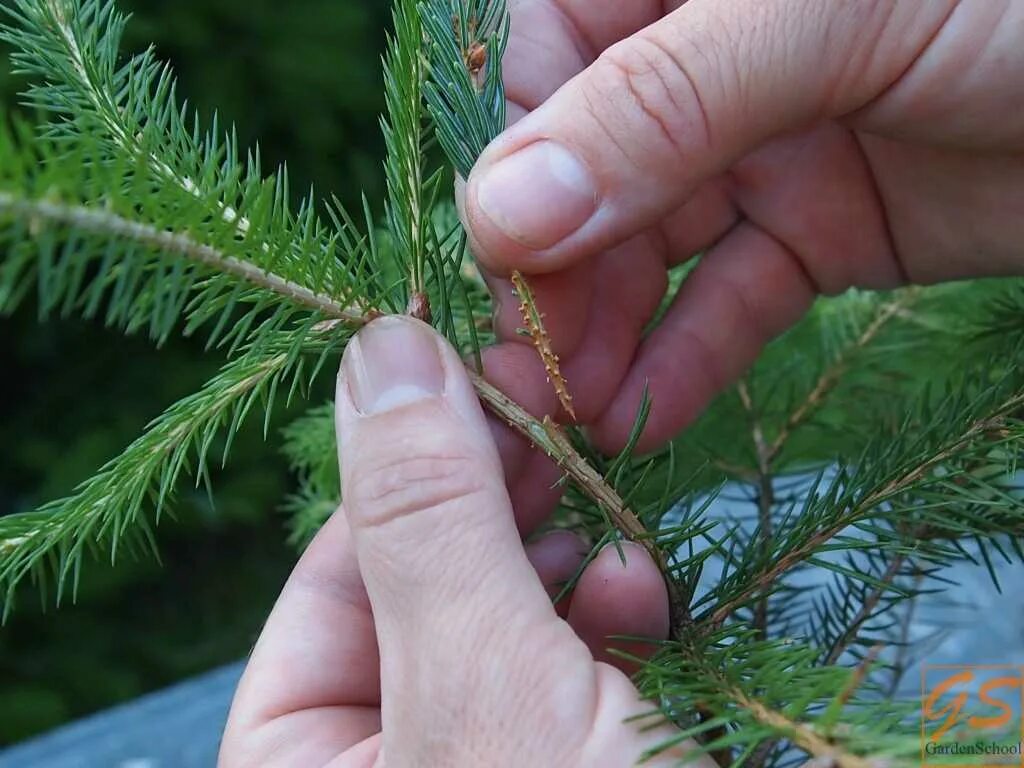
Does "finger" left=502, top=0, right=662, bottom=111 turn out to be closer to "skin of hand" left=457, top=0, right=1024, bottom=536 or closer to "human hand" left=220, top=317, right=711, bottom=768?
"skin of hand" left=457, top=0, right=1024, bottom=536

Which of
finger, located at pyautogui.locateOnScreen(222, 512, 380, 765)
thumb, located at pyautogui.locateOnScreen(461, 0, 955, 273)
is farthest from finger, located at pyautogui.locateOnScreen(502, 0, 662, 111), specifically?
finger, located at pyautogui.locateOnScreen(222, 512, 380, 765)

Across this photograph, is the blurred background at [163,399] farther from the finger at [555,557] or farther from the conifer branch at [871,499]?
the conifer branch at [871,499]

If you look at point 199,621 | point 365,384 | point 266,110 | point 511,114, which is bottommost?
point 199,621

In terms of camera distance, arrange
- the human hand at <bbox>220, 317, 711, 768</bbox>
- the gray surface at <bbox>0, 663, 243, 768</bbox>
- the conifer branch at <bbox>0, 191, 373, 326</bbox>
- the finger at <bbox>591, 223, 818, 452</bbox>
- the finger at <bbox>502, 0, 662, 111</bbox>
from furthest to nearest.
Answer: the gray surface at <bbox>0, 663, 243, 768</bbox>
the finger at <bbox>591, 223, 818, 452</bbox>
the finger at <bbox>502, 0, 662, 111</bbox>
the human hand at <bbox>220, 317, 711, 768</bbox>
the conifer branch at <bbox>0, 191, 373, 326</bbox>

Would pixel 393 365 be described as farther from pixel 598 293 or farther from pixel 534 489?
pixel 598 293

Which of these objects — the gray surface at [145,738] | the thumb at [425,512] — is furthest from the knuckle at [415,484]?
the gray surface at [145,738]

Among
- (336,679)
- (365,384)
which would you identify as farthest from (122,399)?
(365,384)

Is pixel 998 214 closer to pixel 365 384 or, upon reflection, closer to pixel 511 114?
pixel 511 114

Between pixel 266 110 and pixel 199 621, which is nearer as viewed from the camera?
pixel 266 110
